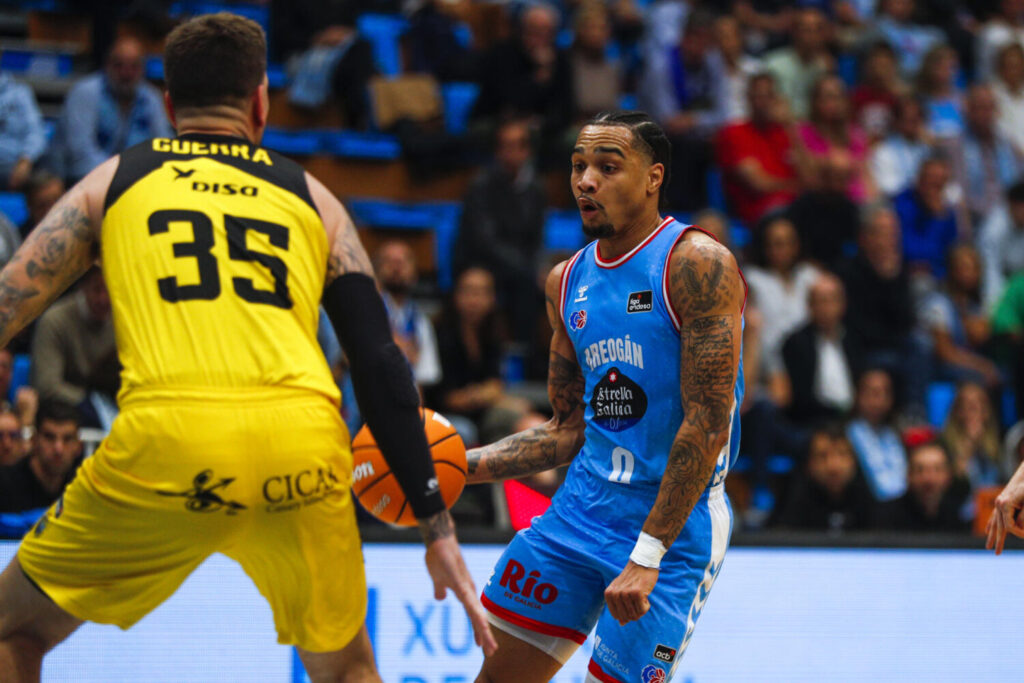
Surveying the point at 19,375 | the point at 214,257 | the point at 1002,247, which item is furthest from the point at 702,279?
the point at 1002,247

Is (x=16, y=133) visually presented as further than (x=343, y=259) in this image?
Yes

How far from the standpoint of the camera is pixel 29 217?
7.77m

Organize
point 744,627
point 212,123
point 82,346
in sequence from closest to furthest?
1. point 212,123
2. point 744,627
3. point 82,346

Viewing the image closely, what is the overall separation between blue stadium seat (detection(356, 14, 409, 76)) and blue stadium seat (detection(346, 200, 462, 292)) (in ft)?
4.48

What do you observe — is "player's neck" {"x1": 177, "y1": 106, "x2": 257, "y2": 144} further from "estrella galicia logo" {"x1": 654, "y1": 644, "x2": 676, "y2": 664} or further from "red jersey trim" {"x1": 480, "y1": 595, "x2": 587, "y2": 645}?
"estrella galicia logo" {"x1": 654, "y1": 644, "x2": 676, "y2": 664}

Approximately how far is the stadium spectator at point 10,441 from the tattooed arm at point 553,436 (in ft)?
9.46

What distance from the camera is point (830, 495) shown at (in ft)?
26.2

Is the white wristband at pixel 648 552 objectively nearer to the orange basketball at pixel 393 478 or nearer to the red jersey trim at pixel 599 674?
the red jersey trim at pixel 599 674

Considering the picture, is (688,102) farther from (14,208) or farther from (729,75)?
(14,208)

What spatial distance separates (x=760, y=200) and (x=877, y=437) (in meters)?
2.70

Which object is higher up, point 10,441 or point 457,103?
point 457,103

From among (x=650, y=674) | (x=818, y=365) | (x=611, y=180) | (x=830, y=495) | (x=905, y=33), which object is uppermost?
(x=905, y=33)

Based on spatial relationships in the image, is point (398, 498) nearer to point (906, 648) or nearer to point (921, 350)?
point (906, 648)

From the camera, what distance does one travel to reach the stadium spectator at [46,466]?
237 inches
